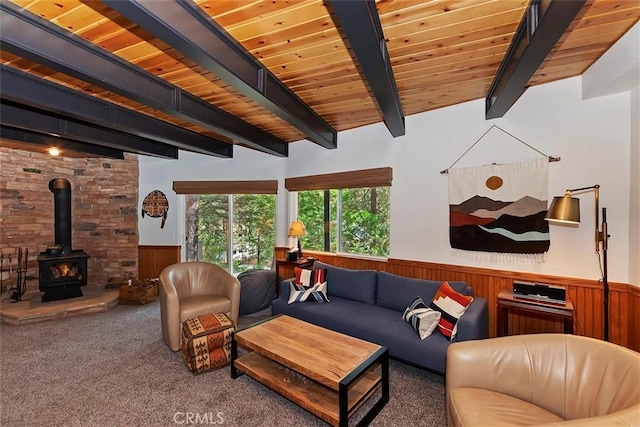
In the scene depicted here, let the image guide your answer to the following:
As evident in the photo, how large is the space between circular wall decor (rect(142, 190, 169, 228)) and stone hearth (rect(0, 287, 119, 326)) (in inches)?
58.4

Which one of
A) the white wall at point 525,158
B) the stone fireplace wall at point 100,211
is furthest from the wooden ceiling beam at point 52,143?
the white wall at point 525,158

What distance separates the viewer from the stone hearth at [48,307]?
3.70 meters

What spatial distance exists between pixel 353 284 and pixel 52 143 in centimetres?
472

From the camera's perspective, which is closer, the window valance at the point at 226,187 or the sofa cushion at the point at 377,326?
the sofa cushion at the point at 377,326

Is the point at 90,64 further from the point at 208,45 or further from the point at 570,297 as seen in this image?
the point at 570,297

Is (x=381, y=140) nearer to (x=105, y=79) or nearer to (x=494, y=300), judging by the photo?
(x=494, y=300)

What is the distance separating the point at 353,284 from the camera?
11.1ft

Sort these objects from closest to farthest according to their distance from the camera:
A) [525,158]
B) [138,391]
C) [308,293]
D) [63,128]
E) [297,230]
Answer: [138,391] < [525,158] < [63,128] < [308,293] < [297,230]

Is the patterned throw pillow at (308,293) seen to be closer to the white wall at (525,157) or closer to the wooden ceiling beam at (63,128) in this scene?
the white wall at (525,157)

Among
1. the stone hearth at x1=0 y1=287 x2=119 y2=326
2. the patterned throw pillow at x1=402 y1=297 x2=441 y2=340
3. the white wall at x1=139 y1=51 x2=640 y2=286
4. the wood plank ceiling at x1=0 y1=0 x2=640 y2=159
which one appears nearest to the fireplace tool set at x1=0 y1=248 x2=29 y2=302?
the stone hearth at x1=0 y1=287 x2=119 y2=326

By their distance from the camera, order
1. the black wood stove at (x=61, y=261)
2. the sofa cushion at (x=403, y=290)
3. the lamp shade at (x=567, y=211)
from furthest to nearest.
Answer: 1. the black wood stove at (x=61, y=261)
2. the sofa cushion at (x=403, y=290)
3. the lamp shade at (x=567, y=211)

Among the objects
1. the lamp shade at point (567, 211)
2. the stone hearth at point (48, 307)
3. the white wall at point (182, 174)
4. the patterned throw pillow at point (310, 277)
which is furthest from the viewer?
the white wall at point (182, 174)

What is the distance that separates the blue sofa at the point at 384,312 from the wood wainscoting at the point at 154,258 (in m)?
2.84

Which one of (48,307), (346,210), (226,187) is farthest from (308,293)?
(48,307)
